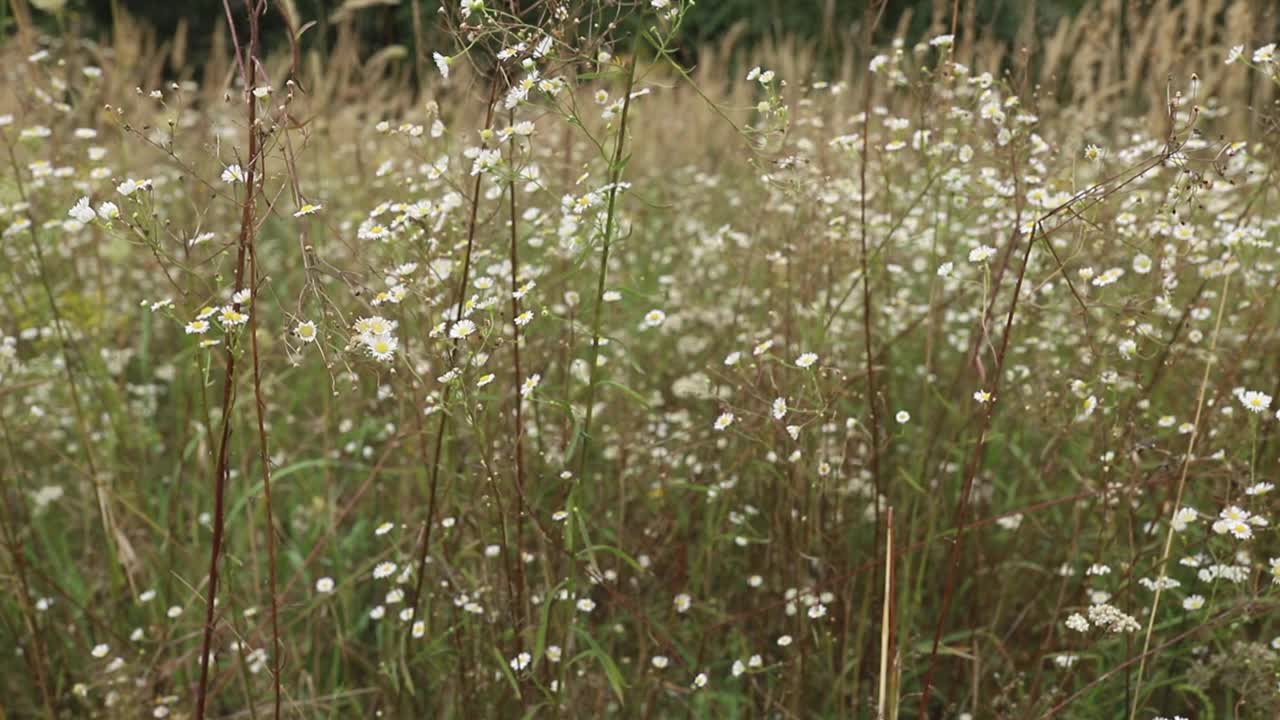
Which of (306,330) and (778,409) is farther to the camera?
(778,409)

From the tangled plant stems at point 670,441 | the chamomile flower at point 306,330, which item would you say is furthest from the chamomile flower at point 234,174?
the chamomile flower at point 306,330

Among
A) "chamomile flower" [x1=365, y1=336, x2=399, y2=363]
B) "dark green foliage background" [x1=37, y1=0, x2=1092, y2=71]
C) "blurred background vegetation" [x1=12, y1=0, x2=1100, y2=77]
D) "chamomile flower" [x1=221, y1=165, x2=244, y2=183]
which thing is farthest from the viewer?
"dark green foliage background" [x1=37, y1=0, x2=1092, y2=71]

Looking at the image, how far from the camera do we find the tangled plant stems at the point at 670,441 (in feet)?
4.89

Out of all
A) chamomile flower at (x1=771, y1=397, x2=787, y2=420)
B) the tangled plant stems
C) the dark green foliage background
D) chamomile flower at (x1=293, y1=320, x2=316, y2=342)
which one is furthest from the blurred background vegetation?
chamomile flower at (x1=771, y1=397, x2=787, y2=420)

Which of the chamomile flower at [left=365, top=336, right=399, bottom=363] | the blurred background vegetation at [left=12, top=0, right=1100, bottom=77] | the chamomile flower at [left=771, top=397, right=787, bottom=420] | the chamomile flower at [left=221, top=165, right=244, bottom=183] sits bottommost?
the chamomile flower at [left=771, top=397, right=787, bottom=420]

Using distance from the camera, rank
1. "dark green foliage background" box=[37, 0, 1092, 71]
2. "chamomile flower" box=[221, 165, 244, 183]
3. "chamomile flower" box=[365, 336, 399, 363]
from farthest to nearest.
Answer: "dark green foliage background" box=[37, 0, 1092, 71] < "chamomile flower" box=[365, 336, 399, 363] < "chamomile flower" box=[221, 165, 244, 183]

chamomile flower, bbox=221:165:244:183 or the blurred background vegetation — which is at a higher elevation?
the blurred background vegetation

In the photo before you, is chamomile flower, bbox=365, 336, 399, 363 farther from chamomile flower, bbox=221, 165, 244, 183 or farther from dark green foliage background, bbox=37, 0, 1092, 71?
dark green foliage background, bbox=37, 0, 1092, 71

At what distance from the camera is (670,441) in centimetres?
226

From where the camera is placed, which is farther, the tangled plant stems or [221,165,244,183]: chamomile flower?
the tangled plant stems

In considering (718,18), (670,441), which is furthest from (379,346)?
(718,18)

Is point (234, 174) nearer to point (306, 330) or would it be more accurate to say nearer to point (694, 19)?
point (306, 330)

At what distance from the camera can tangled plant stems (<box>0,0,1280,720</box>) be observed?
4.89ft

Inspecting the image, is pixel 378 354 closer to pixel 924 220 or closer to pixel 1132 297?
pixel 1132 297
